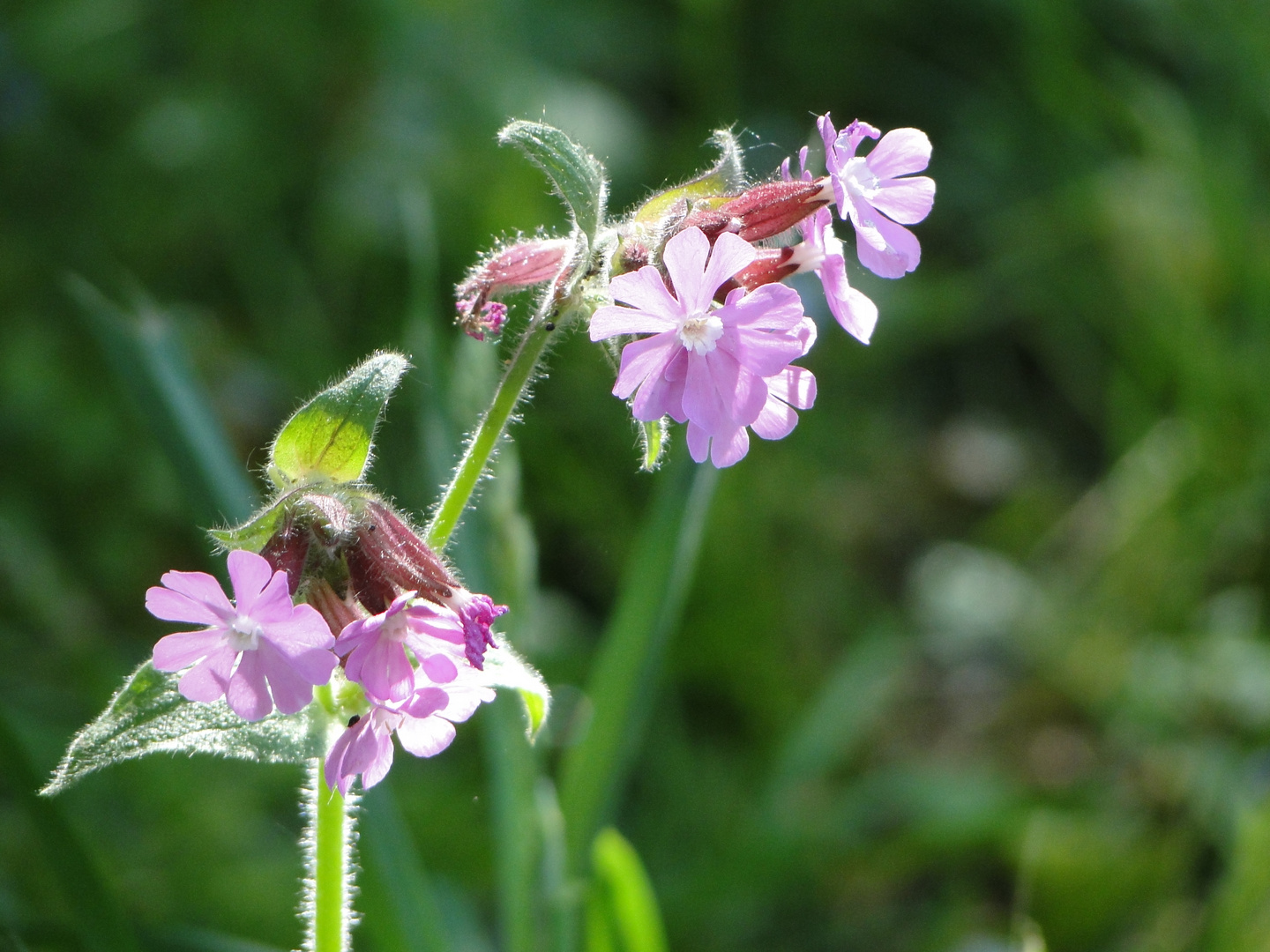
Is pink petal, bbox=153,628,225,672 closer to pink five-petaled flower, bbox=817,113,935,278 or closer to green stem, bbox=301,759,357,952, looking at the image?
green stem, bbox=301,759,357,952

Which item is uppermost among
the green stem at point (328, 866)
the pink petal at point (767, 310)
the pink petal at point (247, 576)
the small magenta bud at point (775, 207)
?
the small magenta bud at point (775, 207)

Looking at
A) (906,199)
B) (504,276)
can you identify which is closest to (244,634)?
(504,276)

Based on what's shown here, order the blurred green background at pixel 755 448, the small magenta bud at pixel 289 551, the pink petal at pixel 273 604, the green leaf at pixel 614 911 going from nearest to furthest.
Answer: the pink petal at pixel 273 604 < the small magenta bud at pixel 289 551 < the green leaf at pixel 614 911 < the blurred green background at pixel 755 448

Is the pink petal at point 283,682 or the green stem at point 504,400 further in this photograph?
the green stem at point 504,400

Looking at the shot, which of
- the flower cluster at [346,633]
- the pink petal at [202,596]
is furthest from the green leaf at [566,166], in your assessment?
the pink petal at [202,596]

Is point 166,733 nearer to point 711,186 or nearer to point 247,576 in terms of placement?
point 247,576

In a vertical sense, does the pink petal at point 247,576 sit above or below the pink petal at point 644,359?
below

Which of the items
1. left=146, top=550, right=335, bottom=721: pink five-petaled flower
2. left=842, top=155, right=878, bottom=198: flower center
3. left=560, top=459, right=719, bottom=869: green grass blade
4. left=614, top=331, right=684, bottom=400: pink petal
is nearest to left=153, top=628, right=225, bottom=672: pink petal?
left=146, top=550, right=335, bottom=721: pink five-petaled flower

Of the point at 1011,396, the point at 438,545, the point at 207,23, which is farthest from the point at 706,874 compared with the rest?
the point at 207,23

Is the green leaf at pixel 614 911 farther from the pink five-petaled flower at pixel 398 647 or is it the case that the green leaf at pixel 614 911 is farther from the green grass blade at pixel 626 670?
the pink five-petaled flower at pixel 398 647

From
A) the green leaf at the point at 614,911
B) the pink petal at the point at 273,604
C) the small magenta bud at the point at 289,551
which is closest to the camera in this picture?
the pink petal at the point at 273,604
